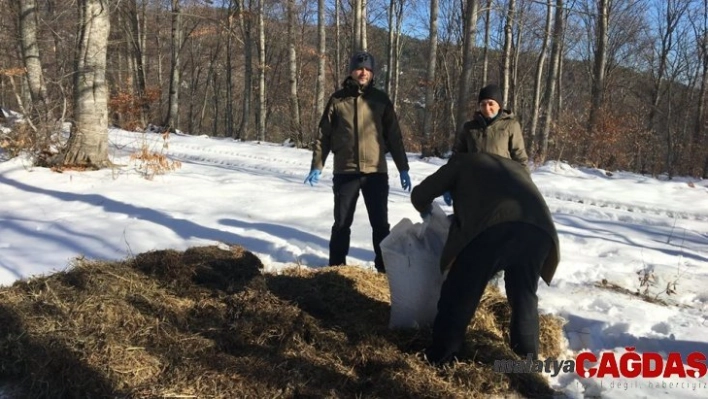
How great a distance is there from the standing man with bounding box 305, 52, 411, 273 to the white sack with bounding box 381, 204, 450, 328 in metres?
0.98

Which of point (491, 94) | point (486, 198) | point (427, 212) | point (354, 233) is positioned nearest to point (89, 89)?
point (354, 233)

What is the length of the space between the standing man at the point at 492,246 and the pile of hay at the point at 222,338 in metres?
0.17

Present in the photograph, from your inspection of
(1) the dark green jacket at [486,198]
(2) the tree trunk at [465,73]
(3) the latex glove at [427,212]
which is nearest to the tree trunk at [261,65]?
(2) the tree trunk at [465,73]

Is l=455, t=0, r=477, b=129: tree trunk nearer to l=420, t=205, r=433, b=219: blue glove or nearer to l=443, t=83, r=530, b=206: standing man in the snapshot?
l=443, t=83, r=530, b=206: standing man

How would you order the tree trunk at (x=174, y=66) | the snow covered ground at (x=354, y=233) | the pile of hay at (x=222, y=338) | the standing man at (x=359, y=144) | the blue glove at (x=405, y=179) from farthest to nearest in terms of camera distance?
the tree trunk at (x=174, y=66), the blue glove at (x=405, y=179), the standing man at (x=359, y=144), the snow covered ground at (x=354, y=233), the pile of hay at (x=222, y=338)

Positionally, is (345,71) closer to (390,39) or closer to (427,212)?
(390,39)

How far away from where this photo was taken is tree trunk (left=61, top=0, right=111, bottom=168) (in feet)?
24.0

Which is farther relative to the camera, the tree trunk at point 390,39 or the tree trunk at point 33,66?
the tree trunk at point 390,39

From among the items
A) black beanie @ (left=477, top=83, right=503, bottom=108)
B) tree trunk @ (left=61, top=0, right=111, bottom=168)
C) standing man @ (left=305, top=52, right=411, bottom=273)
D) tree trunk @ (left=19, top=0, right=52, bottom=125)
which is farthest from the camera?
tree trunk @ (left=19, top=0, right=52, bottom=125)

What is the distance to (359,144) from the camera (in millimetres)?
3885

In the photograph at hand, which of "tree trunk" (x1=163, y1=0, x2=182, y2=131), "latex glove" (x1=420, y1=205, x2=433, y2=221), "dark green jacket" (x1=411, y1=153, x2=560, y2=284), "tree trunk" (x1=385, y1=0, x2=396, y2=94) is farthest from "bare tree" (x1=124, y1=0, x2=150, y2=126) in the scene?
"dark green jacket" (x1=411, y1=153, x2=560, y2=284)

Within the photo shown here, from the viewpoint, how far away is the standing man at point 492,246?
245cm

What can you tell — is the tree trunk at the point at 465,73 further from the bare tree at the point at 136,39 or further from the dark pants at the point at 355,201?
the bare tree at the point at 136,39

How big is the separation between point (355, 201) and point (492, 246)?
1697 mm
